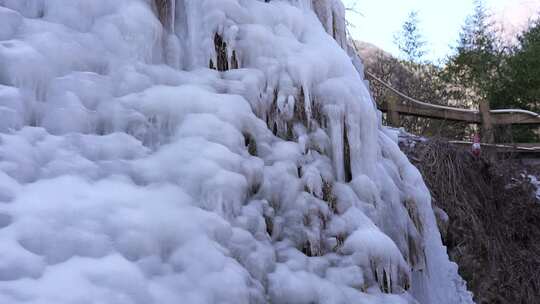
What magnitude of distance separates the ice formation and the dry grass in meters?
1.54

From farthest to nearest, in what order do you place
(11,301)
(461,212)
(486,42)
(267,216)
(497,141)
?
(486,42)
(497,141)
(461,212)
(267,216)
(11,301)

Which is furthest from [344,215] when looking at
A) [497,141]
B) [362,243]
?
[497,141]

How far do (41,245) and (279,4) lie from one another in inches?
70.9

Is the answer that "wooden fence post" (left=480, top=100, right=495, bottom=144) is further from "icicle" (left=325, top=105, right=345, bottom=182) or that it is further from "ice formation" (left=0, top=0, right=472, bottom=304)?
"icicle" (left=325, top=105, right=345, bottom=182)

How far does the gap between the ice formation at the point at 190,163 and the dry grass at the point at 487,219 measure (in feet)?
5.07

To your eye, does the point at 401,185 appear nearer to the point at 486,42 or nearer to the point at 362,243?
the point at 362,243

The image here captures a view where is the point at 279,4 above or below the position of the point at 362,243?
above

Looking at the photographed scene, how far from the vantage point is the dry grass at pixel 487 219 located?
14.4ft

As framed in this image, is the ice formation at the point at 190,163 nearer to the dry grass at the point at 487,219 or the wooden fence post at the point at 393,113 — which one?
the dry grass at the point at 487,219

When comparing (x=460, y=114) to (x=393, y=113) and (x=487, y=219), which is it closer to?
(x=393, y=113)

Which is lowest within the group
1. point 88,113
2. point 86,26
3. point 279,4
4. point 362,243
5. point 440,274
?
point 440,274

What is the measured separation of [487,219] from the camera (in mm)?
4859

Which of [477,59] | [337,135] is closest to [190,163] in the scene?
[337,135]

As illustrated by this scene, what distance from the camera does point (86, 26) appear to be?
2.38m
